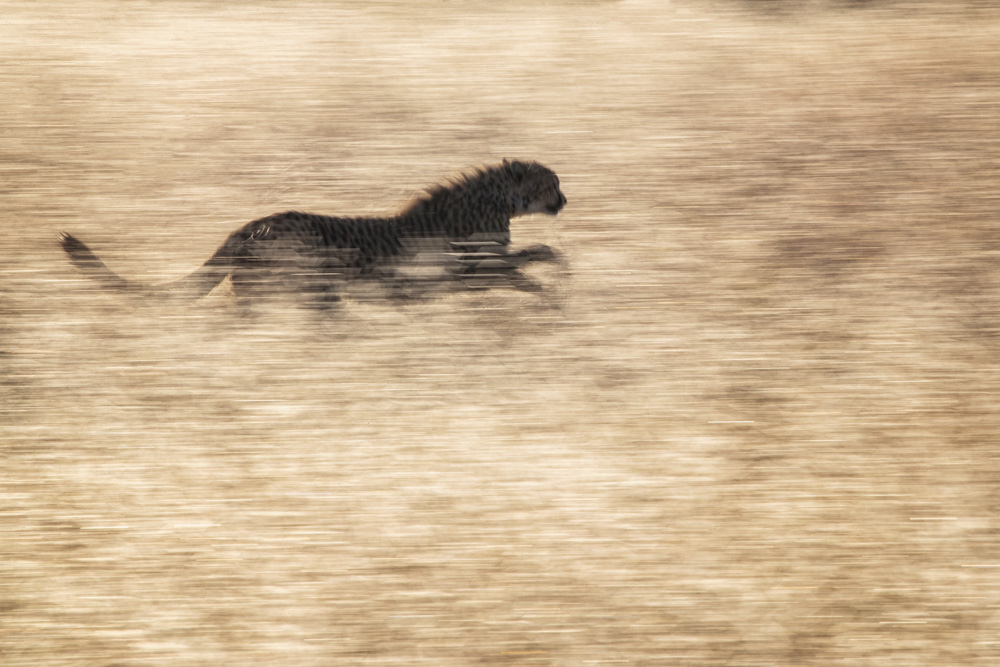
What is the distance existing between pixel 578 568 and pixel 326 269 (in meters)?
2.49

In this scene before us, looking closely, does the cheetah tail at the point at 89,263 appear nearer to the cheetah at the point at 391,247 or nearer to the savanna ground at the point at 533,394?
the cheetah at the point at 391,247

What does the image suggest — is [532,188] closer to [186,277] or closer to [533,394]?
[533,394]

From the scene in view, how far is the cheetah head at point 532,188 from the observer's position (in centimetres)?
569

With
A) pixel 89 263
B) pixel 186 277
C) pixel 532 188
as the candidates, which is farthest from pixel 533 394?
pixel 89 263

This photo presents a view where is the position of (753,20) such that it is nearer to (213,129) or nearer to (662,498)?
(213,129)

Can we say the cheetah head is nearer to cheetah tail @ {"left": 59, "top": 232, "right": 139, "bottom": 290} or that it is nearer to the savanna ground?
the savanna ground

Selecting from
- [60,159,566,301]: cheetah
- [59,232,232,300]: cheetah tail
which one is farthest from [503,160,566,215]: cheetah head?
[59,232,232,300]: cheetah tail

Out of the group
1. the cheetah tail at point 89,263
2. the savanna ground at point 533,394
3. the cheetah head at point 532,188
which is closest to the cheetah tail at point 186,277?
the cheetah tail at point 89,263

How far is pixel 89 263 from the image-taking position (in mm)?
5184

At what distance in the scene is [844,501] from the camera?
3.91 meters

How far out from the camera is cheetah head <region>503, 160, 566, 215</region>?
5691 mm

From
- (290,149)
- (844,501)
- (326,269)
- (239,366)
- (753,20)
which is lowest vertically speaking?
(844,501)

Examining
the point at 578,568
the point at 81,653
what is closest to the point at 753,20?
the point at 578,568

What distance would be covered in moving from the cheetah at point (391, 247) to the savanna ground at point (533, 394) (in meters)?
0.19
